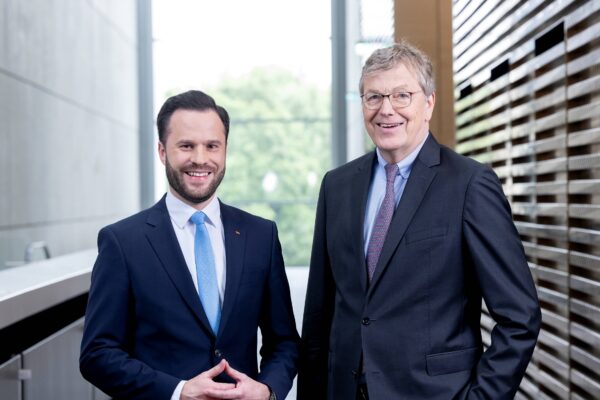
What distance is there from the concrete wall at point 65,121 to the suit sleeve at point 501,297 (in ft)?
14.2

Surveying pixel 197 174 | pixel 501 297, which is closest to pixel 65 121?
pixel 197 174

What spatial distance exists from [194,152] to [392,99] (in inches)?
22.2

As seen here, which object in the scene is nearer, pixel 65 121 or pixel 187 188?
pixel 187 188

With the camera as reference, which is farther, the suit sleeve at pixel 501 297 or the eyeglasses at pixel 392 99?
the eyeglasses at pixel 392 99

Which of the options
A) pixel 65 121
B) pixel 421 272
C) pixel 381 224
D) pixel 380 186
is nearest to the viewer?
pixel 421 272

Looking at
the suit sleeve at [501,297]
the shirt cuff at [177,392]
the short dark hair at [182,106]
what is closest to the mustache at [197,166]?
the short dark hair at [182,106]

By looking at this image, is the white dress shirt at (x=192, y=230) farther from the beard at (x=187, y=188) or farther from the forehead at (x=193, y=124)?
the forehead at (x=193, y=124)

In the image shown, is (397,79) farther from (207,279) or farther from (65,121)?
(65,121)

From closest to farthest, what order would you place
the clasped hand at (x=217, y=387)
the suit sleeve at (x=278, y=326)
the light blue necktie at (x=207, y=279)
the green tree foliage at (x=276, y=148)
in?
the clasped hand at (x=217, y=387)
the light blue necktie at (x=207, y=279)
the suit sleeve at (x=278, y=326)
the green tree foliage at (x=276, y=148)

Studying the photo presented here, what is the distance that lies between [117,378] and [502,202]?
44.2 inches

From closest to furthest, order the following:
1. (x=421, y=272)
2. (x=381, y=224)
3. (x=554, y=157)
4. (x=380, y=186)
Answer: (x=421, y=272)
(x=381, y=224)
(x=380, y=186)
(x=554, y=157)

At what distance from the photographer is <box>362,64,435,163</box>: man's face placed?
7.82 feet

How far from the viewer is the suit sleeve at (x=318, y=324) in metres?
2.61

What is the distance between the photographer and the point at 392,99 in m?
2.39
